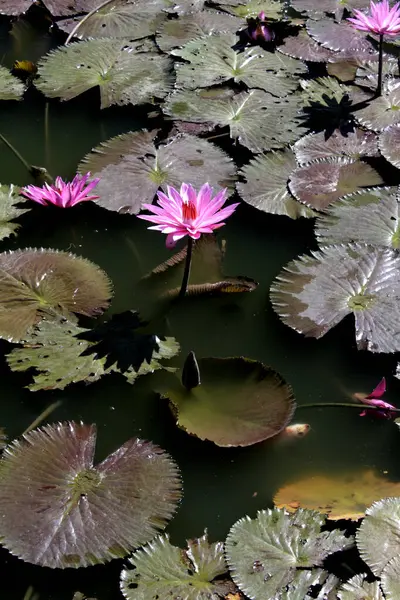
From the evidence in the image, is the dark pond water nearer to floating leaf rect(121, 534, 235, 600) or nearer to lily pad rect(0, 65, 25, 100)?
floating leaf rect(121, 534, 235, 600)

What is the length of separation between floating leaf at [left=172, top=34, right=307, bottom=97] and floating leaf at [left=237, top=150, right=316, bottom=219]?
59 centimetres

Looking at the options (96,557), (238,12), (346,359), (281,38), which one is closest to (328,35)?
(281,38)

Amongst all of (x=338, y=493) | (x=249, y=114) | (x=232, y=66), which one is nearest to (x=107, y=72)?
(x=232, y=66)

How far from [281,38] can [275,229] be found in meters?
1.65

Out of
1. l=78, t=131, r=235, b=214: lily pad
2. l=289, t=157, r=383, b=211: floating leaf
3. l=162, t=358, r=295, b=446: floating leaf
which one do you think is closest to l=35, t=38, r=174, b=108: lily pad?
l=78, t=131, r=235, b=214: lily pad

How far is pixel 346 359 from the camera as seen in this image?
9.75ft

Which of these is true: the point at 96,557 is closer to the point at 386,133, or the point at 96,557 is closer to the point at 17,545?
the point at 17,545

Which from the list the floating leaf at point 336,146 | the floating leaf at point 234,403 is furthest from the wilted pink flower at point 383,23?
the floating leaf at point 234,403

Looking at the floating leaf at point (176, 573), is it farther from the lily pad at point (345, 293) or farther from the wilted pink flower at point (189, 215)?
the wilted pink flower at point (189, 215)

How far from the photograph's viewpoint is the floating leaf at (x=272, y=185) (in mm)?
3506

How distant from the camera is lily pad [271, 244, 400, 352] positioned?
296cm

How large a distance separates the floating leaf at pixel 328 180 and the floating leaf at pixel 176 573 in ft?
5.82

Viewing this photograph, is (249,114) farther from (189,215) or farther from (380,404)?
(380,404)

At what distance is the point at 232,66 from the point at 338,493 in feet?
8.91
